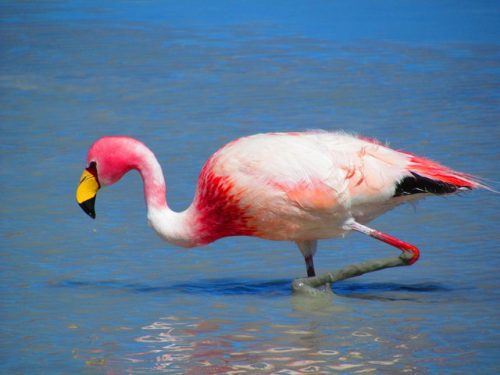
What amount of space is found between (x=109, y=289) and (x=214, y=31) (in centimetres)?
900

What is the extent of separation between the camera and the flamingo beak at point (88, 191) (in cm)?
724

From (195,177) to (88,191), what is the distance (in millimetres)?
2187

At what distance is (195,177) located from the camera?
939 cm

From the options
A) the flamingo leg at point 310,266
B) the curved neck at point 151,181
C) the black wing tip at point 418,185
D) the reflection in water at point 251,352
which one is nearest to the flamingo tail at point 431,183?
the black wing tip at point 418,185

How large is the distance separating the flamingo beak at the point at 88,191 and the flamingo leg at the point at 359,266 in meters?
1.25

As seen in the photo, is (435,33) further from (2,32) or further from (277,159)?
(277,159)

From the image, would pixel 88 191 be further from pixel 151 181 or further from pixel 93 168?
pixel 151 181

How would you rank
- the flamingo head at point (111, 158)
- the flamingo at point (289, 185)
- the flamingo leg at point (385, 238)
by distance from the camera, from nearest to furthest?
the flamingo at point (289, 185)
the flamingo leg at point (385, 238)
the flamingo head at point (111, 158)

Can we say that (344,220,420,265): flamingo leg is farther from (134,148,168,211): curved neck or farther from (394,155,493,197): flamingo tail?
(134,148,168,211): curved neck

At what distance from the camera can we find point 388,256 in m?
7.78

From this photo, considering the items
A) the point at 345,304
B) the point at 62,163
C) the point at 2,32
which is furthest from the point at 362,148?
the point at 2,32

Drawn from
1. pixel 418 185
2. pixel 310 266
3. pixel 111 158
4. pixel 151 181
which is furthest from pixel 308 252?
pixel 111 158

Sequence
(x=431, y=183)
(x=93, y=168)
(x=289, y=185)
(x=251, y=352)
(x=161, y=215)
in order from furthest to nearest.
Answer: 1. (x=93, y=168)
2. (x=161, y=215)
3. (x=431, y=183)
4. (x=289, y=185)
5. (x=251, y=352)

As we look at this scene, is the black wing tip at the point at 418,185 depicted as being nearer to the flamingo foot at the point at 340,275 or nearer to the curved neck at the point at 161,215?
the flamingo foot at the point at 340,275
